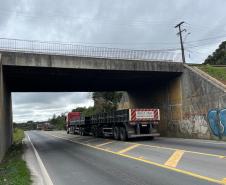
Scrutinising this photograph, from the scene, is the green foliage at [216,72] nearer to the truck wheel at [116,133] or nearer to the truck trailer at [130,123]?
the truck trailer at [130,123]

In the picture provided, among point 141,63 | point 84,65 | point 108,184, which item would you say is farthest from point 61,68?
point 108,184

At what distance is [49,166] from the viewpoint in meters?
15.6

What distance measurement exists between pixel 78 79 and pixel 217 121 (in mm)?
12234

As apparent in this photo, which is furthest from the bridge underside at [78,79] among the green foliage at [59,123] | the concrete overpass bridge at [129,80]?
the green foliage at [59,123]

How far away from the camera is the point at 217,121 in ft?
86.0

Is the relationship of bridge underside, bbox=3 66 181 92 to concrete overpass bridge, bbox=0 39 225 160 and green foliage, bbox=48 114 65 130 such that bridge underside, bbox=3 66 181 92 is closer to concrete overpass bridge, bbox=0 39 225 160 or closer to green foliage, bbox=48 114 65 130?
concrete overpass bridge, bbox=0 39 225 160

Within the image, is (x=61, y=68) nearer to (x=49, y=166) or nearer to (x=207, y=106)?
(x=207, y=106)

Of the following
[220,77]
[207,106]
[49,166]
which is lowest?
[49,166]

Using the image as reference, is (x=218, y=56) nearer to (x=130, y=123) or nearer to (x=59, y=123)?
(x=130, y=123)

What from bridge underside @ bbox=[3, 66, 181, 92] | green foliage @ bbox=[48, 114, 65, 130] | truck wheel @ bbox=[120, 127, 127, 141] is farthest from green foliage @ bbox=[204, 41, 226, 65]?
green foliage @ bbox=[48, 114, 65, 130]

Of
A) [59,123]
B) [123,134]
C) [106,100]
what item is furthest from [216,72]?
[59,123]

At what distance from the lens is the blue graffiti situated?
25.7m

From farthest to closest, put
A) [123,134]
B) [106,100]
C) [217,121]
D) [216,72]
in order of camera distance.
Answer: [106,100] → [216,72] → [123,134] → [217,121]

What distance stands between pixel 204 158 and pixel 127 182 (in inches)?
188
